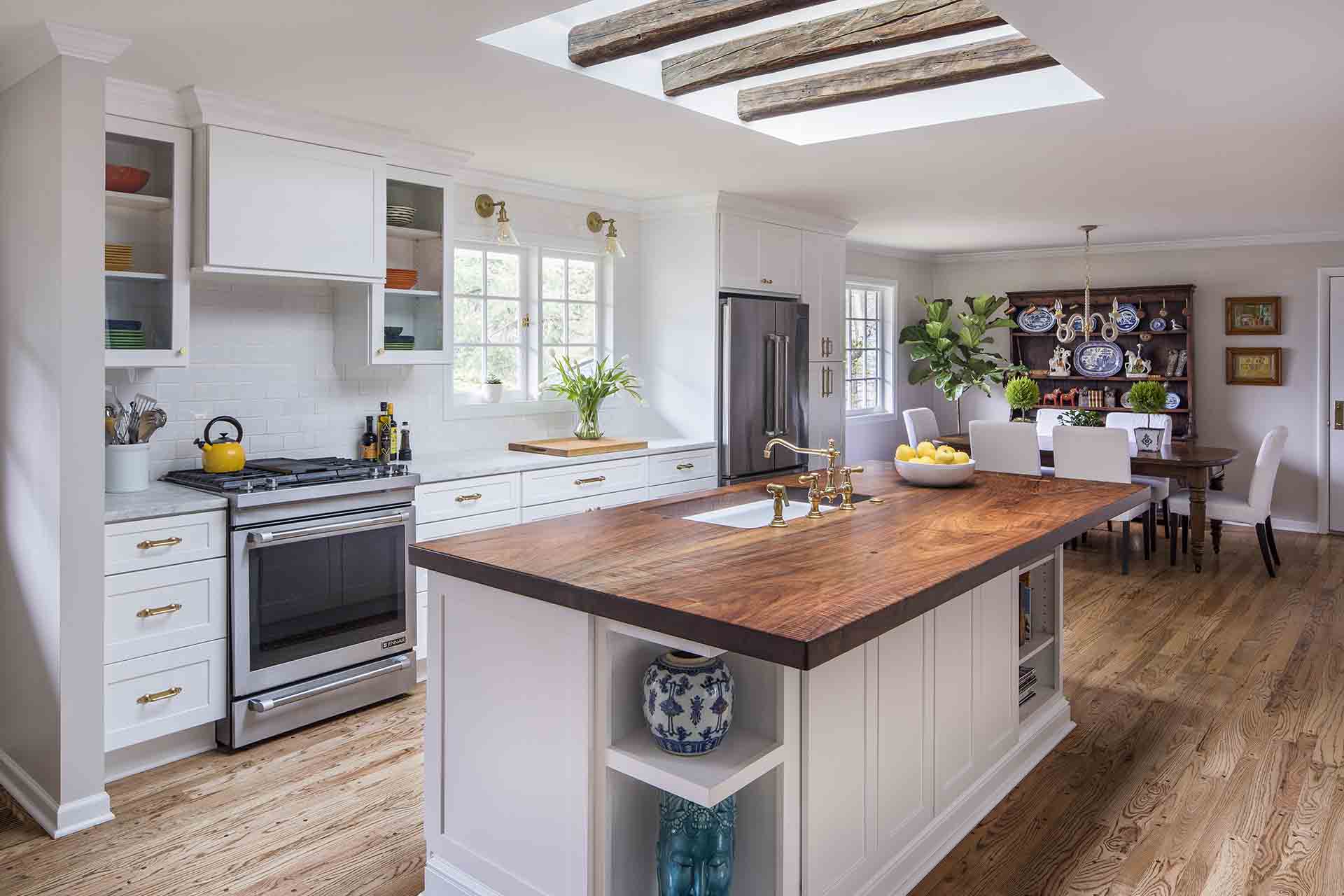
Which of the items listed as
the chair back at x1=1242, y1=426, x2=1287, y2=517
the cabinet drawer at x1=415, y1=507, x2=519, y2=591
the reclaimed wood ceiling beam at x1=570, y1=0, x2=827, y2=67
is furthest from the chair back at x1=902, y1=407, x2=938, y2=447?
the reclaimed wood ceiling beam at x1=570, y1=0, x2=827, y2=67

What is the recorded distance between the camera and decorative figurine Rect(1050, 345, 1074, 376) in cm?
765

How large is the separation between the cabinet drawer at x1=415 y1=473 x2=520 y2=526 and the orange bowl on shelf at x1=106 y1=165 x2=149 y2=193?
1.46m

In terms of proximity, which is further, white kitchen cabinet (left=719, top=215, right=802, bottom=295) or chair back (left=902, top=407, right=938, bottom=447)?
chair back (left=902, top=407, right=938, bottom=447)

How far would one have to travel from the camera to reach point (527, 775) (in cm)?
213

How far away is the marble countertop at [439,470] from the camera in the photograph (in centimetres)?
304

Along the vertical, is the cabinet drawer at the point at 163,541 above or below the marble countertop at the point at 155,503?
below

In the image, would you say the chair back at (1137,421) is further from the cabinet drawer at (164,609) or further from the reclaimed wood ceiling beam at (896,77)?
the cabinet drawer at (164,609)

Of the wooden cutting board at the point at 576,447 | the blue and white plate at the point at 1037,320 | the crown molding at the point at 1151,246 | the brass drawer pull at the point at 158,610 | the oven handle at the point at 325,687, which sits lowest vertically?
the oven handle at the point at 325,687

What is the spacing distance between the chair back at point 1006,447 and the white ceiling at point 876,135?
1.34 meters

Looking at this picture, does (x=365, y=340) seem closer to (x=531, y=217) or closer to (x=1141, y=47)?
(x=531, y=217)

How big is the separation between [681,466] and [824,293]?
1.81m

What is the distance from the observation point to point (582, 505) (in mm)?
4594

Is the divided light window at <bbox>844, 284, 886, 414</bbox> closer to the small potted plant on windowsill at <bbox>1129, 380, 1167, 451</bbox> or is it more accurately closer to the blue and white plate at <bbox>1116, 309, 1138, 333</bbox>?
the blue and white plate at <bbox>1116, 309, 1138, 333</bbox>

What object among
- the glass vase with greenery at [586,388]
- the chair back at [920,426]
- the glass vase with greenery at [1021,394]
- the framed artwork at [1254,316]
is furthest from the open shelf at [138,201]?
the framed artwork at [1254,316]
